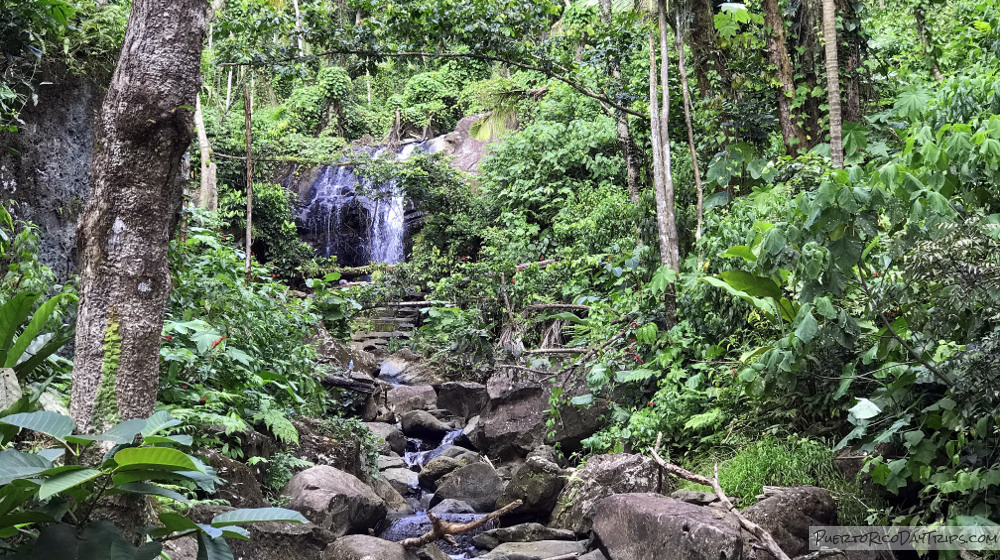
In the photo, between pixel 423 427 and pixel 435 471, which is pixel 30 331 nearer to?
pixel 435 471

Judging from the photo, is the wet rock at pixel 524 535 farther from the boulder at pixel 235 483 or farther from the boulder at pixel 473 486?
the boulder at pixel 235 483

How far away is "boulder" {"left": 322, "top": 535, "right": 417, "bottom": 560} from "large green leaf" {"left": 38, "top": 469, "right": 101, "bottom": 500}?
316 cm

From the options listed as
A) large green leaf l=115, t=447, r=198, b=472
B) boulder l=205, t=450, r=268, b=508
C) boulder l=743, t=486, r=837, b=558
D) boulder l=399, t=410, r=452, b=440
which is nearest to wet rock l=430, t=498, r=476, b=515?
boulder l=399, t=410, r=452, b=440

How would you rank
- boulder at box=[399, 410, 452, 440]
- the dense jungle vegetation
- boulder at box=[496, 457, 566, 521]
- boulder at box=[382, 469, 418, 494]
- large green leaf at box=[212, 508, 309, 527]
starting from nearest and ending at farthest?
large green leaf at box=[212, 508, 309, 527] → the dense jungle vegetation → boulder at box=[496, 457, 566, 521] → boulder at box=[382, 469, 418, 494] → boulder at box=[399, 410, 452, 440]

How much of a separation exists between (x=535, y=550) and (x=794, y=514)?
2171 millimetres

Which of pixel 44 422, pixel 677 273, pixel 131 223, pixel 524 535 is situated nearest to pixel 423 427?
pixel 524 535

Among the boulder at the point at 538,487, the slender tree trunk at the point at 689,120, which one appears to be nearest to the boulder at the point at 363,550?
the boulder at the point at 538,487

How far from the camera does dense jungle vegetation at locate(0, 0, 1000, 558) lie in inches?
154

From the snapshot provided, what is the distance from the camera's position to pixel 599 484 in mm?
6477

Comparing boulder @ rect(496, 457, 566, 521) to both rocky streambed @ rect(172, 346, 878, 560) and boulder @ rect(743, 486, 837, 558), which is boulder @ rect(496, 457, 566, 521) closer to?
rocky streambed @ rect(172, 346, 878, 560)

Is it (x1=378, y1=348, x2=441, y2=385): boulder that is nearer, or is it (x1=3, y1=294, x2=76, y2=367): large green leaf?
(x1=3, y1=294, x2=76, y2=367): large green leaf

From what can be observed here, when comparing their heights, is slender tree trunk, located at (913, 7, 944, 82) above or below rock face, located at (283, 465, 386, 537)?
above

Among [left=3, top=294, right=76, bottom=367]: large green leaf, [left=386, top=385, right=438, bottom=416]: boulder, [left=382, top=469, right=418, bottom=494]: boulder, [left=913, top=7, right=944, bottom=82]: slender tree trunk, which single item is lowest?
[left=382, top=469, right=418, bottom=494]: boulder

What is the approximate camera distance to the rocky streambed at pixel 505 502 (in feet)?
15.6
